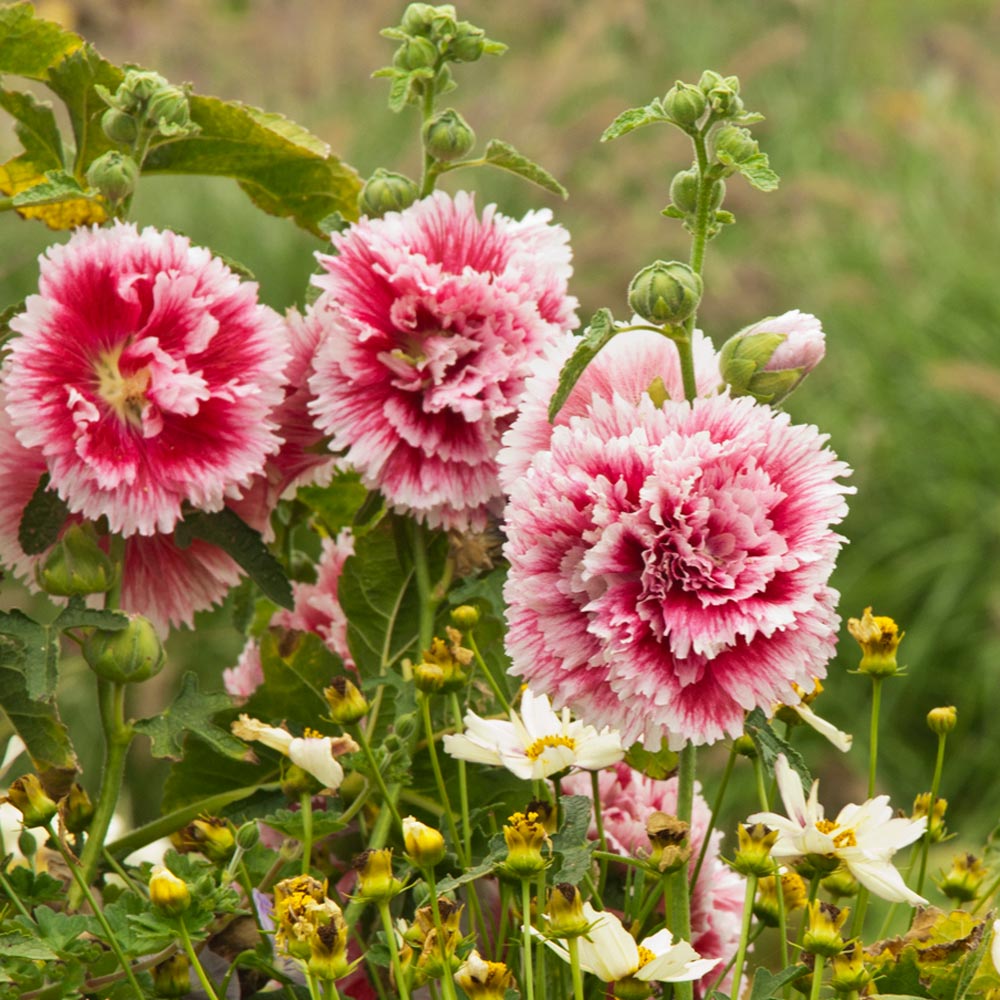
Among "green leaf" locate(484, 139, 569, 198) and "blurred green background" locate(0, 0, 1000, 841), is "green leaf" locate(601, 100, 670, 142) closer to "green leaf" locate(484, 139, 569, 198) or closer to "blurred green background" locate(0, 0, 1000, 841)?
"green leaf" locate(484, 139, 569, 198)

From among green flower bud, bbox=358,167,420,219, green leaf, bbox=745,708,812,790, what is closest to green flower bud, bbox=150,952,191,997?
green leaf, bbox=745,708,812,790

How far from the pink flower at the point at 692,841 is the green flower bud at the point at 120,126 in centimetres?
33

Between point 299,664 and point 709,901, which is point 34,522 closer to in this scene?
point 299,664

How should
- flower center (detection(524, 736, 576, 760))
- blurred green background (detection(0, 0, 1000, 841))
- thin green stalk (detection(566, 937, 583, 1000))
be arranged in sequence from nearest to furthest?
thin green stalk (detection(566, 937, 583, 1000)) → flower center (detection(524, 736, 576, 760)) → blurred green background (detection(0, 0, 1000, 841))

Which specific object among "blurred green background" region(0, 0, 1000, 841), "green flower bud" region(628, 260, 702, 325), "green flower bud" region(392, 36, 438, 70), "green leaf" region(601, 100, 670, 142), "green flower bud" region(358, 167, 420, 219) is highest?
"green flower bud" region(392, 36, 438, 70)

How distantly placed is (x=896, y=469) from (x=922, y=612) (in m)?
0.30

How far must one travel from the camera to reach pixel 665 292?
51 centimetres

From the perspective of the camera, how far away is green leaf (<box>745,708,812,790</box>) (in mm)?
529

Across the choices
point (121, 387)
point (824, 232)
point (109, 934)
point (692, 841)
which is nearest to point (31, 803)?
point (109, 934)

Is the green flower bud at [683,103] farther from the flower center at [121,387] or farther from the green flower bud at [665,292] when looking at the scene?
the flower center at [121,387]

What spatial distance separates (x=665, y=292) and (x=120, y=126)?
258 millimetres

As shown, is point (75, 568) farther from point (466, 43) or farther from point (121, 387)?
point (466, 43)

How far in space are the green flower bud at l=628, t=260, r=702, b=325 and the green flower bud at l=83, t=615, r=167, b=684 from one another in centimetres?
23

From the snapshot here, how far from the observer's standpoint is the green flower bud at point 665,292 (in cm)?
51
